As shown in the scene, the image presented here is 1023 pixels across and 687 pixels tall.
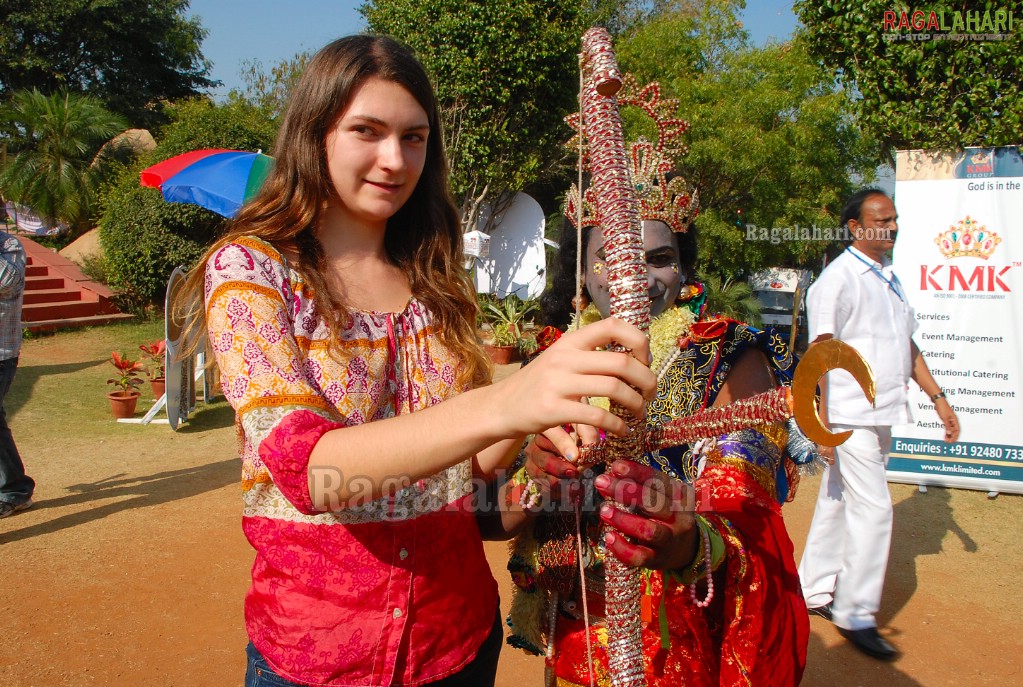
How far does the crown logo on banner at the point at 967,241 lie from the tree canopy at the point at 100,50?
2699cm

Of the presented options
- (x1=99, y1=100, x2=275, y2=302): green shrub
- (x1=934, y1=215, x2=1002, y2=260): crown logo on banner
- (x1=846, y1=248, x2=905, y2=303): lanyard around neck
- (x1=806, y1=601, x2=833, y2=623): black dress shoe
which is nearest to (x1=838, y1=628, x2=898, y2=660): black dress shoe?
(x1=806, y1=601, x2=833, y2=623): black dress shoe

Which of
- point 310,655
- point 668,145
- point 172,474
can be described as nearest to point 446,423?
point 310,655

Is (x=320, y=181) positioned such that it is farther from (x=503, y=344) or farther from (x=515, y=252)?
(x=515, y=252)

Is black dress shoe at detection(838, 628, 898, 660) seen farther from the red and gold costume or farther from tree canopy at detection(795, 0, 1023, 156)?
tree canopy at detection(795, 0, 1023, 156)

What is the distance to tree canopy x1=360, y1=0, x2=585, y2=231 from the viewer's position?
12227mm

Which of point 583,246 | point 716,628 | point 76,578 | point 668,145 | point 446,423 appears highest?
point 668,145

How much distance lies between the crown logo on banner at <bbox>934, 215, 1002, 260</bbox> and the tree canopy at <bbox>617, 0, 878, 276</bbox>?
497 centimetres

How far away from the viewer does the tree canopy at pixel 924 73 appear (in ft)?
22.0

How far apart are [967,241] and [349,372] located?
259 inches

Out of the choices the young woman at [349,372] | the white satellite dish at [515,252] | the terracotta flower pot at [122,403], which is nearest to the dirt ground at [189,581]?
the terracotta flower pot at [122,403]

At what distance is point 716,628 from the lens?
6.11 ft

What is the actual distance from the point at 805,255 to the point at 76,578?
12016mm

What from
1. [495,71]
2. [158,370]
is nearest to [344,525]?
[158,370]

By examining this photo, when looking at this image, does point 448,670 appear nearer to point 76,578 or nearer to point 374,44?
point 374,44
